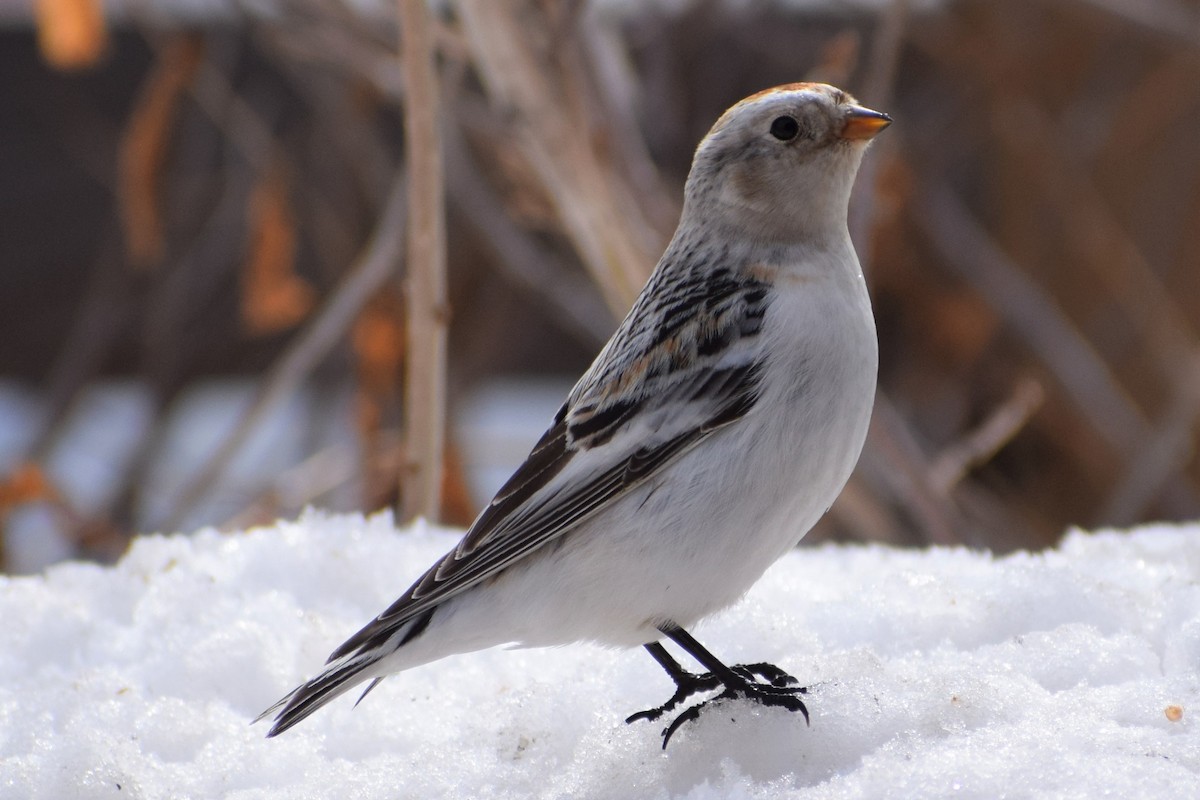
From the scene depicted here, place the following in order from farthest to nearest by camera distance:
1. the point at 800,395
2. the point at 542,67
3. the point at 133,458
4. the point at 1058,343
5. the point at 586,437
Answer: the point at 133,458, the point at 1058,343, the point at 542,67, the point at 586,437, the point at 800,395

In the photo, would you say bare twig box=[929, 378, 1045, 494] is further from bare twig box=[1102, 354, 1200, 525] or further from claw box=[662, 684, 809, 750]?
claw box=[662, 684, 809, 750]

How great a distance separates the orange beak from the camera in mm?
2735

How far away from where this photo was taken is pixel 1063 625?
8.38 ft

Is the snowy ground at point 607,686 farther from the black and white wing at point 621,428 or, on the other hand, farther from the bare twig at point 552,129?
the bare twig at point 552,129

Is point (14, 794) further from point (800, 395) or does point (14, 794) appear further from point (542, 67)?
point (542, 67)

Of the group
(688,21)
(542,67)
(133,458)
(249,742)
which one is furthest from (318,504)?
(249,742)

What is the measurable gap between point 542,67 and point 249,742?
1.91 m

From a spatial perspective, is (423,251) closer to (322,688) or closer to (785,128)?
(785,128)

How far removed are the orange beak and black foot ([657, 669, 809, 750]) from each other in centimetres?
116

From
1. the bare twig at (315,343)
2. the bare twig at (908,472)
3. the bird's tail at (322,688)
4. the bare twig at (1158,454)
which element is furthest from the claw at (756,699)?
the bare twig at (1158,454)

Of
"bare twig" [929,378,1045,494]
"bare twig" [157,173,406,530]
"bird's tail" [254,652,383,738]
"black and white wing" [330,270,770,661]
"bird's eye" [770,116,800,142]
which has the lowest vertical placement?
"bare twig" [929,378,1045,494]

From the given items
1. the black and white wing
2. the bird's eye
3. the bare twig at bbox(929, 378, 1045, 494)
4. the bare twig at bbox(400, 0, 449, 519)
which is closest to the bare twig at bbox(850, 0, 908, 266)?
the bare twig at bbox(929, 378, 1045, 494)

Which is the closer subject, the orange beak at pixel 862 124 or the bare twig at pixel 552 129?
the orange beak at pixel 862 124

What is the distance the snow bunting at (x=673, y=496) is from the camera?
2.39m
